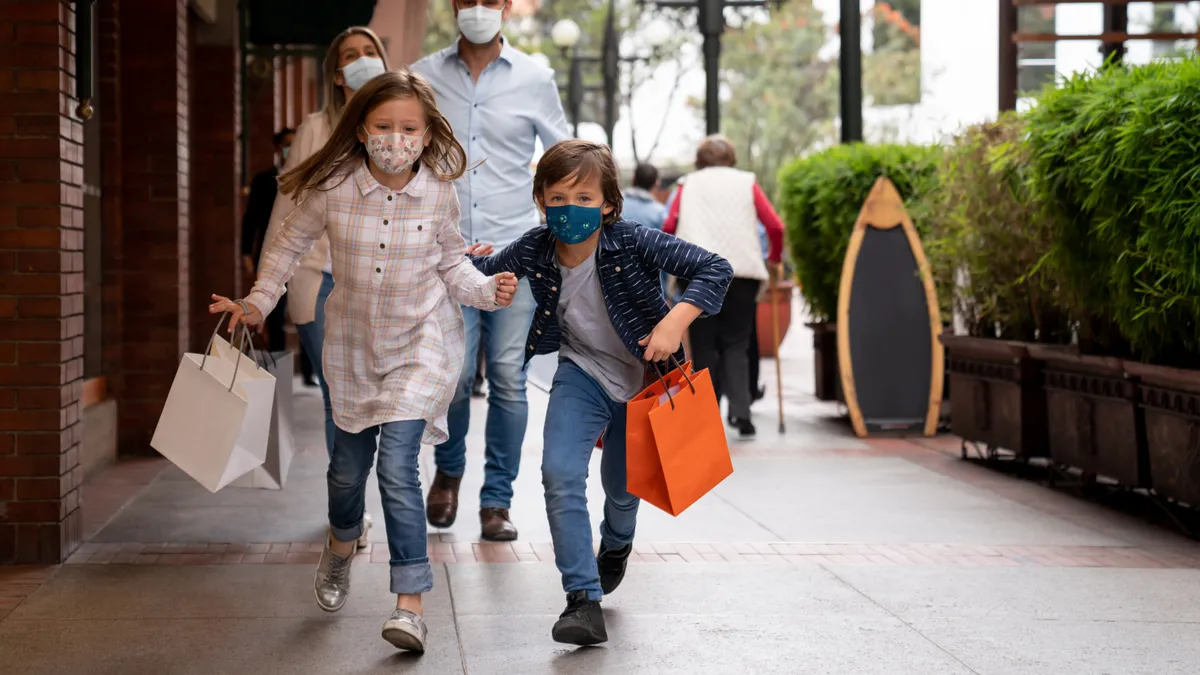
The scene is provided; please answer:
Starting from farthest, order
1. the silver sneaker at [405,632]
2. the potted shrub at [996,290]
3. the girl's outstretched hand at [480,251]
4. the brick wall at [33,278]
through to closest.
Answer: the potted shrub at [996,290] → the brick wall at [33,278] → the girl's outstretched hand at [480,251] → the silver sneaker at [405,632]

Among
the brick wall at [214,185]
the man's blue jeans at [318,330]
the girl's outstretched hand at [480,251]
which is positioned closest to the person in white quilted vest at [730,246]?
the brick wall at [214,185]

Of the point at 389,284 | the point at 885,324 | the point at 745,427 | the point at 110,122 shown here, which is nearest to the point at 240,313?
the point at 389,284

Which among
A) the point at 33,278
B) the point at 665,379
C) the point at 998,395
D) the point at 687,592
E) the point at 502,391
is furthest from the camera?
the point at 998,395

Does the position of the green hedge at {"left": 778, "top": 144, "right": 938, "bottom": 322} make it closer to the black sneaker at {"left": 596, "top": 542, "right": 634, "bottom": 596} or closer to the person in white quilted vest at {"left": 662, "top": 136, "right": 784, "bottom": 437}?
the person in white quilted vest at {"left": 662, "top": 136, "right": 784, "bottom": 437}

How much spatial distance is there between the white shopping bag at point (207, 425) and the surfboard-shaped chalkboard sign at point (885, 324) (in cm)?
605

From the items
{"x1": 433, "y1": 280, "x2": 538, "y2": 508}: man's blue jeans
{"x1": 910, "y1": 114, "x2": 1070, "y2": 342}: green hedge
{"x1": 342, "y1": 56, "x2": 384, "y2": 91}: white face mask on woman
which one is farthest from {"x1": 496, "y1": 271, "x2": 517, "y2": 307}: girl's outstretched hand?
{"x1": 910, "y1": 114, "x2": 1070, "y2": 342}: green hedge

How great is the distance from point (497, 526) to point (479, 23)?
2.07 meters

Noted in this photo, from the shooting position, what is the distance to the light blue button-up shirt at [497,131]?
21.2ft

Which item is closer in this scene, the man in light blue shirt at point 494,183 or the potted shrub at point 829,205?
the man in light blue shirt at point 494,183

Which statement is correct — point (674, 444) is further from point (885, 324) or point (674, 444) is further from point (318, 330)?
point (885, 324)

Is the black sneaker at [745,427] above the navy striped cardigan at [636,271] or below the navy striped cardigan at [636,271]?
below

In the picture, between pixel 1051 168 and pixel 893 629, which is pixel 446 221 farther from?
pixel 1051 168

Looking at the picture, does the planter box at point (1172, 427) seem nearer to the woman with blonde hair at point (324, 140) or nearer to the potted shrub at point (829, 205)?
the woman with blonde hair at point (324, 140)

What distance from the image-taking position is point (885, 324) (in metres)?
10.1
